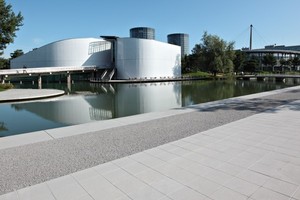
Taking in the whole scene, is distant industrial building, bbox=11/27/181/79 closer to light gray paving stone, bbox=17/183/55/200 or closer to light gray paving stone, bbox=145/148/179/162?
light gray paving stone, bbox=145/148/179/162

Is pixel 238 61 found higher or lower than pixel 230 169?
higher

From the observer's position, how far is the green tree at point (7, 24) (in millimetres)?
26938

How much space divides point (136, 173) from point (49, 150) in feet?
8.38

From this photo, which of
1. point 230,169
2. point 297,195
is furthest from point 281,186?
point 230,169

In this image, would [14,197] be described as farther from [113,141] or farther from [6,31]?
[6,31]

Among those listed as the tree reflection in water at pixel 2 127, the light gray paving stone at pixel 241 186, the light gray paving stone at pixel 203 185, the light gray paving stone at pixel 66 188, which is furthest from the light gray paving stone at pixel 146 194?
the tree reflection in water at pixel 2 127

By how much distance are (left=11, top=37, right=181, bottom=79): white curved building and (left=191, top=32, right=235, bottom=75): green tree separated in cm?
704

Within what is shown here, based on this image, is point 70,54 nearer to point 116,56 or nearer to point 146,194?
point 116,56

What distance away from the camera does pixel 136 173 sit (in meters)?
4.20

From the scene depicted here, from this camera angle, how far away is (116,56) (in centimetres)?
5716

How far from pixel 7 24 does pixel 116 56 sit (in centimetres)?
3126

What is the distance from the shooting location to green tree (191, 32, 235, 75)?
5556 centimetres

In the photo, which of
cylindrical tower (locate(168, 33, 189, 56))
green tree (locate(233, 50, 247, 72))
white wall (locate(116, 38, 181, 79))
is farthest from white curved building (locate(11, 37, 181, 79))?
cylindrical tower (locate(168, 33, 189, 56))

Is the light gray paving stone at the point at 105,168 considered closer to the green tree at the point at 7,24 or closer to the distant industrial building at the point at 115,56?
the green tree at the point at 7,24
